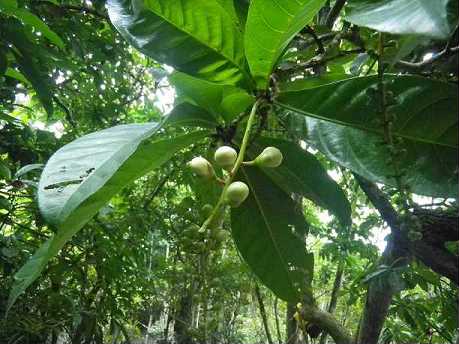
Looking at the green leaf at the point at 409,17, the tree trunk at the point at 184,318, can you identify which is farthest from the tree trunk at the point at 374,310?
the tree trunk at the point at 184,318

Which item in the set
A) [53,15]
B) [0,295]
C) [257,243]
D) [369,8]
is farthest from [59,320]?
[369,8]

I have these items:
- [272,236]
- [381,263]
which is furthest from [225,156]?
[381,263]

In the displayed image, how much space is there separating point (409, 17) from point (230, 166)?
0.76 feet

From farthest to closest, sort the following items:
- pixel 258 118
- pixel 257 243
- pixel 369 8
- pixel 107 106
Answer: pixel 107 106, pixel 257 243, pixel 258 118, pixel 369 8

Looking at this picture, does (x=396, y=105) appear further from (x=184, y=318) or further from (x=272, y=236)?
(x=184, y=318)

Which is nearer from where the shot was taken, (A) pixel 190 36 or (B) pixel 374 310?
(A) pixel 190 36

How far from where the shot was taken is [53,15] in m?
1.77

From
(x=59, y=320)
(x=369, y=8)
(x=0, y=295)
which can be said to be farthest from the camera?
(x=59, y=320)

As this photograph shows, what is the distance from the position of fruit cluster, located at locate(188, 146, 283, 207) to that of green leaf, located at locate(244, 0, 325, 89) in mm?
121

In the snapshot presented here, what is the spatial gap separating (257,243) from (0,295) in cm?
137

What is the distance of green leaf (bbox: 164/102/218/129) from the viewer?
0.63 meters

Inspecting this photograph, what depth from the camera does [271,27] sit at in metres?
0.52

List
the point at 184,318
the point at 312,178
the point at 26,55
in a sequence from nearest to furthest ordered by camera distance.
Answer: the point at 312,178
the point at 26,55
the point at 184,318

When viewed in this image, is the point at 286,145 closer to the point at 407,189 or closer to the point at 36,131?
the point at 407,189
